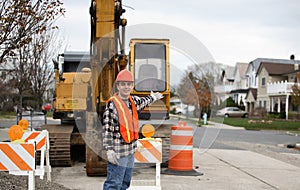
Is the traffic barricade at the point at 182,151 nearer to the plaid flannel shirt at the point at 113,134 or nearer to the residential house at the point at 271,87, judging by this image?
the plaid flannel shirt at the point at 113,134

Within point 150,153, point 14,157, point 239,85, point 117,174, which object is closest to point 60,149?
point 150,153

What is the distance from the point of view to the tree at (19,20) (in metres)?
10.6

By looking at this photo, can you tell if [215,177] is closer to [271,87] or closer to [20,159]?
[20,159]

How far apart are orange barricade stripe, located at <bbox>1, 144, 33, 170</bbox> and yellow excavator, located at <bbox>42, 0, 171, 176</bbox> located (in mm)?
3191

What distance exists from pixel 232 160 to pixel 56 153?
5.36 metres

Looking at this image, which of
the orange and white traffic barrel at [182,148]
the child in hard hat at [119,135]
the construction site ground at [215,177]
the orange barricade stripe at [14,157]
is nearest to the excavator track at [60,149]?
the construction site ground at [215,177]

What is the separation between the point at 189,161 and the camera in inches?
414

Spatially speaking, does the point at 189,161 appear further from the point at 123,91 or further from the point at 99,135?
the point at 123,91

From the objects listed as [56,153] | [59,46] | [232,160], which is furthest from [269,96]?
[56,153]

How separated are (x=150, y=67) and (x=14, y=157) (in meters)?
7.14

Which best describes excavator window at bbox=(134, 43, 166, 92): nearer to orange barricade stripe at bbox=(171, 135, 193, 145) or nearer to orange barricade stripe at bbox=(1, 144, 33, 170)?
orange barricade stripe at bbox=(171, 135, 193, 145)

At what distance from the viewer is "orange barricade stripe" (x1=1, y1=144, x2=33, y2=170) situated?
20.6 feet

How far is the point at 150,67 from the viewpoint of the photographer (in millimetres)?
13008

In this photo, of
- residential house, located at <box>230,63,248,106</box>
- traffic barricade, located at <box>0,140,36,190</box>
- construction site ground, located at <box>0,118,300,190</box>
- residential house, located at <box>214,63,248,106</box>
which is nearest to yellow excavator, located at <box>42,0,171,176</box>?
construction site ground, located at <box>0,118,300,190</box>
